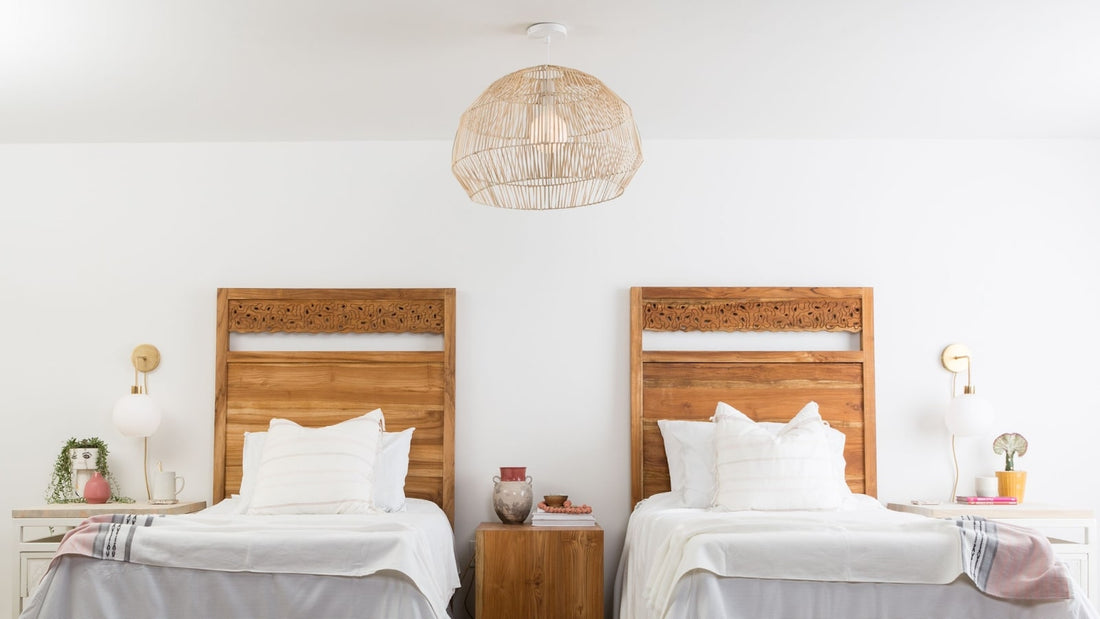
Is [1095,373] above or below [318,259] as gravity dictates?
below

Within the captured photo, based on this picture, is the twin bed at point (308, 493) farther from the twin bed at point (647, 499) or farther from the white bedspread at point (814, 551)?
the white bedspread at point (814, 551)

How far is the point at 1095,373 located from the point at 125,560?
4412mm

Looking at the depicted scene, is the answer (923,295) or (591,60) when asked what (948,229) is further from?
(591,60)

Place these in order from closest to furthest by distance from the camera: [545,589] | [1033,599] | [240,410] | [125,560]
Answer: [1033,599] → [125,560] → [545,589] → [240,410]

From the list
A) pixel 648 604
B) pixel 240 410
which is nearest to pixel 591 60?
pixel 648 604

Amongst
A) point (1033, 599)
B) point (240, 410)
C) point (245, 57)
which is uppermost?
point (245, 57)

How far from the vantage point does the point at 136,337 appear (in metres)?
4.70

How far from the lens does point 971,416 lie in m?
4.41

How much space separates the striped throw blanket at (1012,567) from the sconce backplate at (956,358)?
182 cm

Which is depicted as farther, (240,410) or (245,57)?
(240,410)

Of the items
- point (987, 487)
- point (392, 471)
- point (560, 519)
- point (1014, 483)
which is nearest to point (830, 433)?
point (987, 487)

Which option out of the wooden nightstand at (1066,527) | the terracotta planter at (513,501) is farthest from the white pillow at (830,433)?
the terracotta planter at (513,501)

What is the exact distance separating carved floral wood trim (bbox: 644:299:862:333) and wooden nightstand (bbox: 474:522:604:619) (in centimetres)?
114

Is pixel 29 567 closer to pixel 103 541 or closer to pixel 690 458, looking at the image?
pixel 103 541
